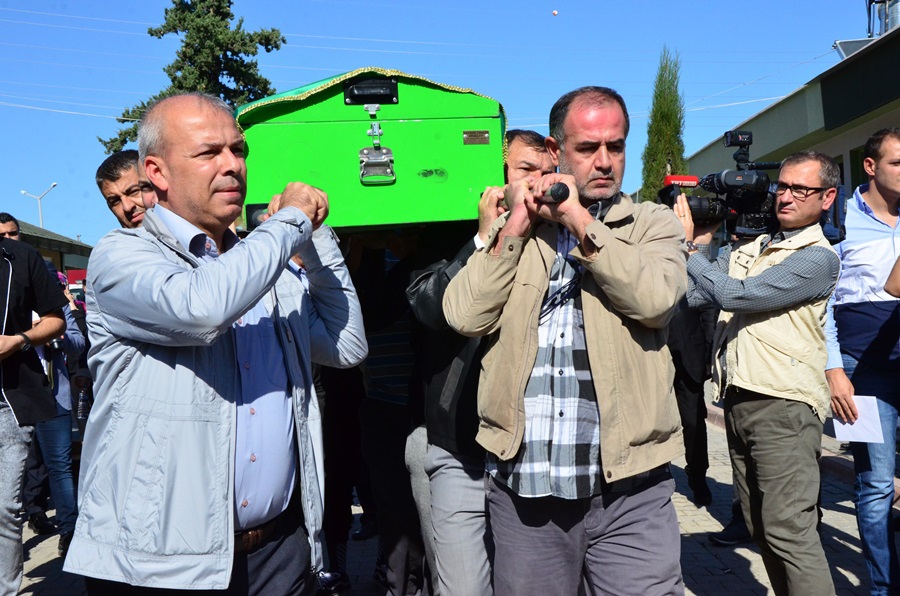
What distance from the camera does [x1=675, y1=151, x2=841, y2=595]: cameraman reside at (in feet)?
12.3

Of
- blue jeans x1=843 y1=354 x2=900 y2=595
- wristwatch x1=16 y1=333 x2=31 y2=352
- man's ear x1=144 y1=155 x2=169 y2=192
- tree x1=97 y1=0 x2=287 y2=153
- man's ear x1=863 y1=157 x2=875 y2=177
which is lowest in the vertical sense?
blue jeans x1=843 y1=354 x2=900 y2=595

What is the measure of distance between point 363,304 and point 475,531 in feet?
4.33

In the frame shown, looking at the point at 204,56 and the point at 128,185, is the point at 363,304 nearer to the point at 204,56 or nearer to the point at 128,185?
the point at 128,185

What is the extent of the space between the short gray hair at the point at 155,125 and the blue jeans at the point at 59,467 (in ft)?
14.5

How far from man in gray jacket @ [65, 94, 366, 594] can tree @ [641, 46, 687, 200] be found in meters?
24.8

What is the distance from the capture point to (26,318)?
466 centimetres

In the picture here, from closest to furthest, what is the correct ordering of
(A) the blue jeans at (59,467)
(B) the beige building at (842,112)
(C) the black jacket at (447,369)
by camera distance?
(C) the black jacket at (447,369) → (A) the blue jeans at (59,467) → (B) the beige building at (842,112)

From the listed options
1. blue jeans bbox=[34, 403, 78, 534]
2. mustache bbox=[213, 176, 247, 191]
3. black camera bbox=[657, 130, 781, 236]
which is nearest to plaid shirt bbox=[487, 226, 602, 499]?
mustache bbox=[213, 176, 247, 191]

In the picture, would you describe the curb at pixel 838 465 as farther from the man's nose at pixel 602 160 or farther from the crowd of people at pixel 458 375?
the man's nose at pixel 602 160

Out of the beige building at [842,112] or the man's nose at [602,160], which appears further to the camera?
the beige building at [842,112]

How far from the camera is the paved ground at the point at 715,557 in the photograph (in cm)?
493

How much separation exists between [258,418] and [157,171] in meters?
0.78

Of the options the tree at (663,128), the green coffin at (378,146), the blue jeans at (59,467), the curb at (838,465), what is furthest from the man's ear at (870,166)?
the tree at (663,128)

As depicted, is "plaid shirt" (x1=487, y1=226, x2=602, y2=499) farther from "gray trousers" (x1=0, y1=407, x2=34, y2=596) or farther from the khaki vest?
"gray trousers" (x1=0, y1=407, x2=34, y2=596)
